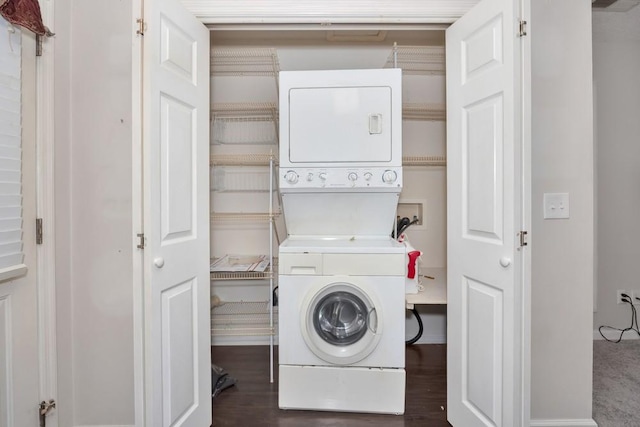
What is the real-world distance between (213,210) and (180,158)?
4.12ft

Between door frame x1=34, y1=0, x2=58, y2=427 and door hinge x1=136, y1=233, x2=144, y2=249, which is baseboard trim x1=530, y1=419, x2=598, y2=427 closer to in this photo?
door hinge x1=136, y1=233, x2=144, y2=249

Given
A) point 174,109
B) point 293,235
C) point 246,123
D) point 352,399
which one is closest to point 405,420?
point 352,399

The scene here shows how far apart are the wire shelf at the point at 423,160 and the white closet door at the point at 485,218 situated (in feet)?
2.60

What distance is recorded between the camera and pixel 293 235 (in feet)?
7.20

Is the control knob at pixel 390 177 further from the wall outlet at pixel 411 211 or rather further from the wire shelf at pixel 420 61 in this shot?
the wire shelf at pixel 420 61

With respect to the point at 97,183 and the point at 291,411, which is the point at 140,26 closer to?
the point at 97,183

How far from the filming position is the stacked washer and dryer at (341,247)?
1.76 m

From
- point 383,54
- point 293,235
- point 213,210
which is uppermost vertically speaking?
point 383,54

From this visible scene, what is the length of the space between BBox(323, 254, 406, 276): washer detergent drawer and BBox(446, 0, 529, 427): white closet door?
291 mm

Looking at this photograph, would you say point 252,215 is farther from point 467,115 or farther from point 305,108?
point 467,115

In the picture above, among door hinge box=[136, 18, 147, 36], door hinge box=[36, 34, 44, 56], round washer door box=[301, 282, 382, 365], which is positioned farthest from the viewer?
round washer door box=[301, 282, 382, 365]

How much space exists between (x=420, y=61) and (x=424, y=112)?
1.36ft

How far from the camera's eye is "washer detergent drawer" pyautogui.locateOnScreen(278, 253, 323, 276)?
5.85 ft

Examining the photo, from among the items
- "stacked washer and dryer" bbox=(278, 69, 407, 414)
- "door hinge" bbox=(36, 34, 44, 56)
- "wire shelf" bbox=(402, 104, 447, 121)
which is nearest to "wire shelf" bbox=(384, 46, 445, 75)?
"wire shelf" bbox=(402, 104, 447, 121)
